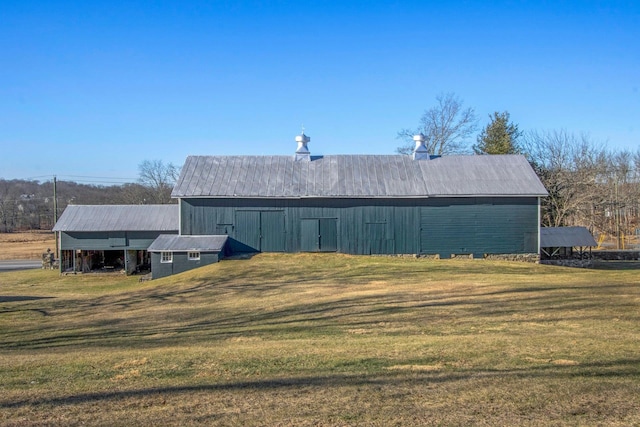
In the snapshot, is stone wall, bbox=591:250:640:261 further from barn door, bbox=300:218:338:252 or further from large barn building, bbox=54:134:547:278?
barn door, bbox=300:218:338:252

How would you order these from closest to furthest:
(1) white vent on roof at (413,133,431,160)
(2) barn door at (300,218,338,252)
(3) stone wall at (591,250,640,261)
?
1. (2) barn door at (300,218,338,252)
2. (1) white vent on roof at (413,133,431,160)
3. (3) stone wall at (591,250,640,261)

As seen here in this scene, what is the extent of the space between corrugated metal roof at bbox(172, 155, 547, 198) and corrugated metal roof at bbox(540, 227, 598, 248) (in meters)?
5.78

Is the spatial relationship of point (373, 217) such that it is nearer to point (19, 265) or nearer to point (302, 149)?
point (302, 149)

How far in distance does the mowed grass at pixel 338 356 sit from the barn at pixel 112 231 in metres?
16.4

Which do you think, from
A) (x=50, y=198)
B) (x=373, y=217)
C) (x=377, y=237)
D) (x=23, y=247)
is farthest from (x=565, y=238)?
(x=50, y=198)

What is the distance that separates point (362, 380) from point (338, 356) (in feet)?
5.54

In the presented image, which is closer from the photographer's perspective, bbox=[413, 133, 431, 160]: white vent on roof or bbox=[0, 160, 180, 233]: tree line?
bbox=[413, 133, 431, 160]: white vent on roof

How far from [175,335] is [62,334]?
331cm

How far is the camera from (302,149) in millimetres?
35156

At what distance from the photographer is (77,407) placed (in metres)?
6.60

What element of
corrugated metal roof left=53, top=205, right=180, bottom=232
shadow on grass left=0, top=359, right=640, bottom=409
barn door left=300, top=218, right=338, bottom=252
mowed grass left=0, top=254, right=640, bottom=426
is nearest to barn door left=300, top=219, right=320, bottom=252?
barn door left=300, top=218, right=338, bottom=252

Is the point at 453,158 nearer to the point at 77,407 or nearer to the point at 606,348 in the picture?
the point at 606,348

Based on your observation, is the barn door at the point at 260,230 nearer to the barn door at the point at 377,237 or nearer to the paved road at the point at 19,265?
the barn door at the point at 377,237

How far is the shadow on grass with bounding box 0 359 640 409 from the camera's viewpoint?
701 cm
